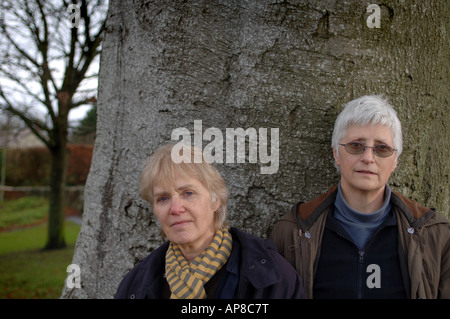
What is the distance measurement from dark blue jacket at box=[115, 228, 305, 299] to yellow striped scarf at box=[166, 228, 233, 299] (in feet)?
0.17

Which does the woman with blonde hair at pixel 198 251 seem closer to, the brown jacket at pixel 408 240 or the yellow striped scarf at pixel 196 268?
the yellow striped scarf at pixel 196 268

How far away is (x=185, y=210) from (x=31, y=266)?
757 centimetres

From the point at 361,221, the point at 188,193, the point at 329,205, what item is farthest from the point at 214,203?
the point at 361,221

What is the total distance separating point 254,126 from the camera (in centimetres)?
235

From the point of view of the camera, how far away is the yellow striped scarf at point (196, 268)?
177 centimetres

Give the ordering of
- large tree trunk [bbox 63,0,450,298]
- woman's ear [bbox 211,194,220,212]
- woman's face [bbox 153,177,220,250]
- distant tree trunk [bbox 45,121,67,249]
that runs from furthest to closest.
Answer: distant tree trunk [bbox 45,121,67,249], large tree trunk [bbox 63,0,450,298], woman's ear [bbox 211,194,220,212], woman's face [bbox 153,177,220,250]

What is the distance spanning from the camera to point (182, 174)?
187cm

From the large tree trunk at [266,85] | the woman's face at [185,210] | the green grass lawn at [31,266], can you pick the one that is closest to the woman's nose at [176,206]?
the woman's face at [185,210]

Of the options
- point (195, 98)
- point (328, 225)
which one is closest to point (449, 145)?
point (328, 225)

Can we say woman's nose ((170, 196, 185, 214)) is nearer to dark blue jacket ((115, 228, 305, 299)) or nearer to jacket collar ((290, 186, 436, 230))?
dark blue jacket ((115, 228, 305, 299))

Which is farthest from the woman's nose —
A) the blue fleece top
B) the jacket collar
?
the blue fleece top

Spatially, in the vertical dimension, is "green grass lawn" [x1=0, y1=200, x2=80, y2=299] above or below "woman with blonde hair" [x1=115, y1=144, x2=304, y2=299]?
below

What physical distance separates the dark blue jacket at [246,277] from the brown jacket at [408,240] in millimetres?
206

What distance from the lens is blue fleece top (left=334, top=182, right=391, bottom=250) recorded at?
1.99 meters
